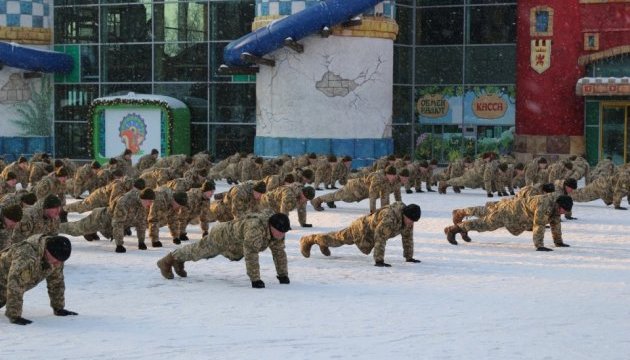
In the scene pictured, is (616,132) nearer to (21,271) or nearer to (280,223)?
(280,223)

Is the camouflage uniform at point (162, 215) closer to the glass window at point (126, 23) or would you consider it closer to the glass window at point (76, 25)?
the glass window at point (126, 23)

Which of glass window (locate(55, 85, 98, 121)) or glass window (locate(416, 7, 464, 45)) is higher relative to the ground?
glass window (locate(416, 7, 464, 45))

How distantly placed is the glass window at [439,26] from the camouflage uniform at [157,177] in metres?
20.3

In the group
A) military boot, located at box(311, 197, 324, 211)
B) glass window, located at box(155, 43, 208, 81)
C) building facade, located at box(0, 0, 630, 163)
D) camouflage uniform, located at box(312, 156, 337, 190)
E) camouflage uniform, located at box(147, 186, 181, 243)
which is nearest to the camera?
camouflage uniform, located at box(147, 186, 181, 243)

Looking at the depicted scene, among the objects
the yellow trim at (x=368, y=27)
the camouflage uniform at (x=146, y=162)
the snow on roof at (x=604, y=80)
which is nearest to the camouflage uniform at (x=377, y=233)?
the camouflage uniform at (x=146, y=162)

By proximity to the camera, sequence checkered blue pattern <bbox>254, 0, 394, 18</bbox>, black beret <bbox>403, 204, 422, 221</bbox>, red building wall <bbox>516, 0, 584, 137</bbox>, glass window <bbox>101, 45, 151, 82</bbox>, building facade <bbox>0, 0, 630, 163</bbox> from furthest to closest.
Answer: glass window <bbox>101, 45, 151, 82</bbox>, red building wall <bbox>516, 0, 584, 137</bbox>, building facade <bbox>0, 0, 630, 163</bbox>, checkered blue pattern <bbox>254, 0, 394, 18</bbox>, black beret <bbox>403, 204, 422, 221</bbox>

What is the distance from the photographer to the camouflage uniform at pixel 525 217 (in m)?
19.6

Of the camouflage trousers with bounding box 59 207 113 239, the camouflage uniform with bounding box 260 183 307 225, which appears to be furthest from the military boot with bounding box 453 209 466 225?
the camouflage trousers with bounding box 59 207 113 239

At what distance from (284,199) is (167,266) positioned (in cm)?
647

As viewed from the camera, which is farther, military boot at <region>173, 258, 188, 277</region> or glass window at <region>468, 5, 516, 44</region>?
glass window at <region>468, 5, 516, 44</region>

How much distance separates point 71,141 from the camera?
4656 cm

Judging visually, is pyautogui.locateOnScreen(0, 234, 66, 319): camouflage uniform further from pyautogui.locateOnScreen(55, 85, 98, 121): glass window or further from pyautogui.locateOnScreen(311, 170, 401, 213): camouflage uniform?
pyautogui.locateOnScreen(55, 85, 98, 121): glass window

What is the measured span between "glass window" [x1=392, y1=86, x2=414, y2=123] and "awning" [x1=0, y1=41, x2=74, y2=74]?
42.6ft

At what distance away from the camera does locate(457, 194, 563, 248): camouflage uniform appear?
19.6 m
